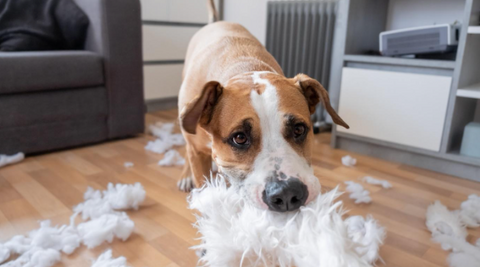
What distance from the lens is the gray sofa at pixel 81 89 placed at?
204 cm

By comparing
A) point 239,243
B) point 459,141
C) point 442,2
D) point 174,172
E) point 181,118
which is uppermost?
point 442,2

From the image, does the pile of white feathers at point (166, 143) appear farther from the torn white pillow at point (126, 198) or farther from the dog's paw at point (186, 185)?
the torn white pillow at point (126, 198)

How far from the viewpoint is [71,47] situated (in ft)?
8.47

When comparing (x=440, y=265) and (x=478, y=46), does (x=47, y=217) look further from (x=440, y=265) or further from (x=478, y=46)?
(x=478, y=46)

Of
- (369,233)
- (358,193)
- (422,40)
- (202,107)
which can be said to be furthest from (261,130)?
(422,40)

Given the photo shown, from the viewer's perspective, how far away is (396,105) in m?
2.17

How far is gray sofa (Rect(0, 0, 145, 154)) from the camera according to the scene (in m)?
2.04

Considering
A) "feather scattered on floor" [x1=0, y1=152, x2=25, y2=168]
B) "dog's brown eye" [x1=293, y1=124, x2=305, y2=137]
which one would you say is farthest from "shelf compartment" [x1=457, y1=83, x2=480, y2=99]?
"feather scattered on floor" [x1=0, y1=152, x2=25, y2=168]

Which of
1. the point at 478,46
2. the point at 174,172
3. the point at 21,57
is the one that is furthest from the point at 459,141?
the point at 21,57

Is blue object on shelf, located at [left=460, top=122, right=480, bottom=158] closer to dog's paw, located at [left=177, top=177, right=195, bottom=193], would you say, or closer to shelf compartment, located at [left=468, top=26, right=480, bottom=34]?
shelf compartment, located at [left=468, top=26, right=480, bottom=34]

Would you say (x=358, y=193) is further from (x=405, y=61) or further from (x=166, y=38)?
(x=166, y=38)

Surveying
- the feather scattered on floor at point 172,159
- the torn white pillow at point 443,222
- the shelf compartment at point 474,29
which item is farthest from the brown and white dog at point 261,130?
the shelf compartment at point 474,29

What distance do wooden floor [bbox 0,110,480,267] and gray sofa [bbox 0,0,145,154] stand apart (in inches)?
4.9

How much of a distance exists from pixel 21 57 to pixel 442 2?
102 inches
